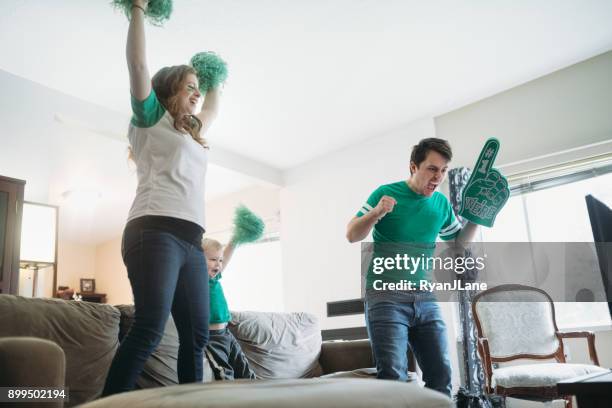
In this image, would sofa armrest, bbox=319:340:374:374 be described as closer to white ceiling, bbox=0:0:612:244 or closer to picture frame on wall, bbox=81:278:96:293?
white ceiling, bbox=0:0:612:244

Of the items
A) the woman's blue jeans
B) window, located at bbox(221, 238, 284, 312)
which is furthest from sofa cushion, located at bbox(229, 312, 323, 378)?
window, located at bbox(221, 238, 284, 312)

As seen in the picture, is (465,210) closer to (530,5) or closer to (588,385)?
(588,385)

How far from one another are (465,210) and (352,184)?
3.37 m

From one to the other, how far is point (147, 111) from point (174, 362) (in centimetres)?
108

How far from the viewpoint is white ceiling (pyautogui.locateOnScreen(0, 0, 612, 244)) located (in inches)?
133

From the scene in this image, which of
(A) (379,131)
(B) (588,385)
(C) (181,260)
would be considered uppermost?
(A) (379,131)

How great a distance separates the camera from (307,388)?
0.79 metres

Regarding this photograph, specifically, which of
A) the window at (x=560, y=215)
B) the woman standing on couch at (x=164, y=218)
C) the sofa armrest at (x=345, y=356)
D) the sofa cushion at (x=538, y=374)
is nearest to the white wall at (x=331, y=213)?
the window at (x=560, y=215)

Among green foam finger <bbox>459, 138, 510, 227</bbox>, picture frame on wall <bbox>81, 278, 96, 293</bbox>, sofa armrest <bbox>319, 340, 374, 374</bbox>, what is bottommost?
sofa armrest <bbox>319, 340, 374, 374</bbox>

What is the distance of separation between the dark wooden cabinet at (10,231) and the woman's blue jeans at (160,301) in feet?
5.34

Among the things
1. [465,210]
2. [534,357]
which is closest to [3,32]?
[465,210]

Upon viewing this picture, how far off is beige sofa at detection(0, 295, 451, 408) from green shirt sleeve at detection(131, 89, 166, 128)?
0.65 m

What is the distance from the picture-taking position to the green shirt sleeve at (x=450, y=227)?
1.99 metres

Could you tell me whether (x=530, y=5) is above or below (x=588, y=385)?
above
